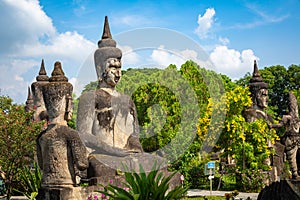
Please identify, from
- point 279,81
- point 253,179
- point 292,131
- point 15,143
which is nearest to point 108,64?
point 15,143

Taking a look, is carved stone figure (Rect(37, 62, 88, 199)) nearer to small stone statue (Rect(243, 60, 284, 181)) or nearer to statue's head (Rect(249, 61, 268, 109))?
small stone statue (Rect(243, 60, 284, 181))

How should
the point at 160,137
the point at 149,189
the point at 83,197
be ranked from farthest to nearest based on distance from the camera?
the point at 160,137 < the point at 83,197 < the point at 149,189

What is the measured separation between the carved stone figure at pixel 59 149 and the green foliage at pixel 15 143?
15.3 feet

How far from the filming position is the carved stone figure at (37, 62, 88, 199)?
8.34 m

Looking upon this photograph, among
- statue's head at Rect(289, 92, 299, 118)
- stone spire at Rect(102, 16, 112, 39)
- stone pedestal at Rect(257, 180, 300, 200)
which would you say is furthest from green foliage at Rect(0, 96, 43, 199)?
stone pedestal at Rect(257, 180, 300, 200)

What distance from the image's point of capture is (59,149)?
8.35m

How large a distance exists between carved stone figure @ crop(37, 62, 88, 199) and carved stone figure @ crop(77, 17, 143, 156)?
1977 millimetres

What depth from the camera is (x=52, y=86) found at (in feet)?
28.4

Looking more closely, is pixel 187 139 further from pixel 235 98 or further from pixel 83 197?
pixel 83 197

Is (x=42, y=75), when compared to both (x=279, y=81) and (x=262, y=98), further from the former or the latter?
(x=279, y=81)

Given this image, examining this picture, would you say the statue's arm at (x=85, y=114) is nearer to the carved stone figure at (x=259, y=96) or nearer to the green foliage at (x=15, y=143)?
the green foliage at (x=15, y=143)

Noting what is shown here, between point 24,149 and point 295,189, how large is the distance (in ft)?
34.3

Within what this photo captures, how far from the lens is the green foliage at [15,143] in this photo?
12969 mm

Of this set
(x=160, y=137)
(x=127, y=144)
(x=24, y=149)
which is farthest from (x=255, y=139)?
(x=24, y=149)
